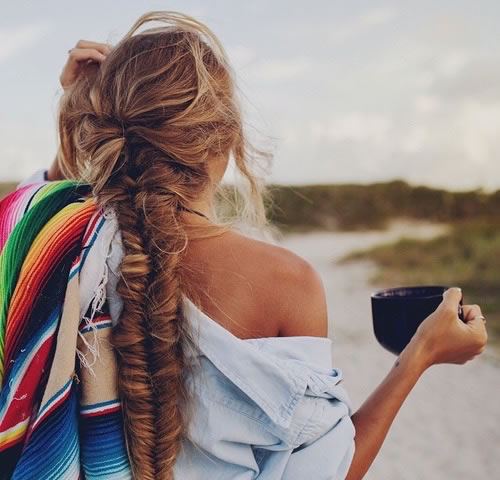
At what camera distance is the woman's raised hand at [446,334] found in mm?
1684

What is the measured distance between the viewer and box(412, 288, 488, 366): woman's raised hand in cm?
168

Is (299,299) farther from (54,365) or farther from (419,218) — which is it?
(419,218)

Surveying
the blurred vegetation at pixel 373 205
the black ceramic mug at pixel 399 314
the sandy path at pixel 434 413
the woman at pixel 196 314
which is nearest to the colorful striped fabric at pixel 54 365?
the woman at pixel 196 314

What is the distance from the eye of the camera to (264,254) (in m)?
1.50

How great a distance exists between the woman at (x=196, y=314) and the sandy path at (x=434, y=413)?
317 cm

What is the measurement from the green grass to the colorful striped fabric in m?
7.46

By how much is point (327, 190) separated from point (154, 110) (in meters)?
22.9

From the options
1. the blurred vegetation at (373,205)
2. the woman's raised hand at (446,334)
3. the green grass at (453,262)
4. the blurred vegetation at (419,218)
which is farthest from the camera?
→ the blurred vegetation at (373,205)

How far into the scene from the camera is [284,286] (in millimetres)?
1487

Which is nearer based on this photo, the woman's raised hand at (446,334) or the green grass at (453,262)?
the woman's raised hand at (446,334)

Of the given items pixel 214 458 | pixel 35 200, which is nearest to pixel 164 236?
pixel 35 200

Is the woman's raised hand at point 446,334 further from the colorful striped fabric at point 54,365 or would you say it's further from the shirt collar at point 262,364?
the colorful striped fabric at point 54,365

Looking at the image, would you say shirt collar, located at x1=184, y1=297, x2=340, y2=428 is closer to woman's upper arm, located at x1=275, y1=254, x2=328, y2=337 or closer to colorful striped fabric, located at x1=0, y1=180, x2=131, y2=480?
woman's upper arm, located at x1=275, y1=254, x2=328, y2=337

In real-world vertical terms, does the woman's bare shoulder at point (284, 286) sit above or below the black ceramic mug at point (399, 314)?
above
